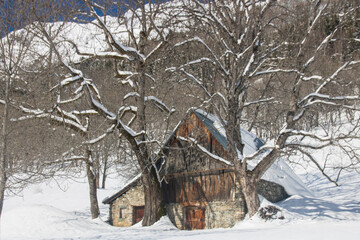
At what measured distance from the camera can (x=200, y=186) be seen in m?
15.0

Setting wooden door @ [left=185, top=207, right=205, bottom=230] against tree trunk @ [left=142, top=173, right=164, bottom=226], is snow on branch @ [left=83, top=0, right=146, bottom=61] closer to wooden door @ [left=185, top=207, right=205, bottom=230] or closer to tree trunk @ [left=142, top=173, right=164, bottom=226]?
tree trunk @ [left=142, top=173, right=164, bottom=226]

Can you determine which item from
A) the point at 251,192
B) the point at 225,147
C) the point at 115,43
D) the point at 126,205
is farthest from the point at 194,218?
the point at 115,43

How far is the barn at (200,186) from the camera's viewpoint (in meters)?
13.9

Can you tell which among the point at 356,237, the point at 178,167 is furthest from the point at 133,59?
the point at 356,237

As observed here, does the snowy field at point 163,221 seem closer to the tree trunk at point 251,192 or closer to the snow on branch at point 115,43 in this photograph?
the tree trunk at point 251,192

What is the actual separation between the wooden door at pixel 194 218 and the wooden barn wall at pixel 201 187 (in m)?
0.42

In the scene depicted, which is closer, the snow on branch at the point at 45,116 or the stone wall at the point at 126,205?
Answer: the snow on branch at the point at 45,116

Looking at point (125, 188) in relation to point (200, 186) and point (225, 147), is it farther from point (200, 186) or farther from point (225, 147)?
point (225, 147)

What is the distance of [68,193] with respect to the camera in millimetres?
30734

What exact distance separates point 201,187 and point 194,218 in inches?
57.1

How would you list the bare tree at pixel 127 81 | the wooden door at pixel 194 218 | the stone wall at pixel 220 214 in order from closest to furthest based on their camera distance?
the bare tree at pixel 127 81 < the stone wall at pixel 220 214 < the wooden door at pixel 194 218

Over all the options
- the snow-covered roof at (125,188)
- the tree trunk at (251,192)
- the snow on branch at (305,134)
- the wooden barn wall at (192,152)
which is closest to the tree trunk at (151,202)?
the wooden barn wall at (192,152)

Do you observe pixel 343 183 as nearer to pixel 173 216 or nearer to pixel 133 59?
pixel 173 216

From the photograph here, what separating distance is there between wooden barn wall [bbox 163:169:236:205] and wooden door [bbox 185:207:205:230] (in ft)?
1.38
